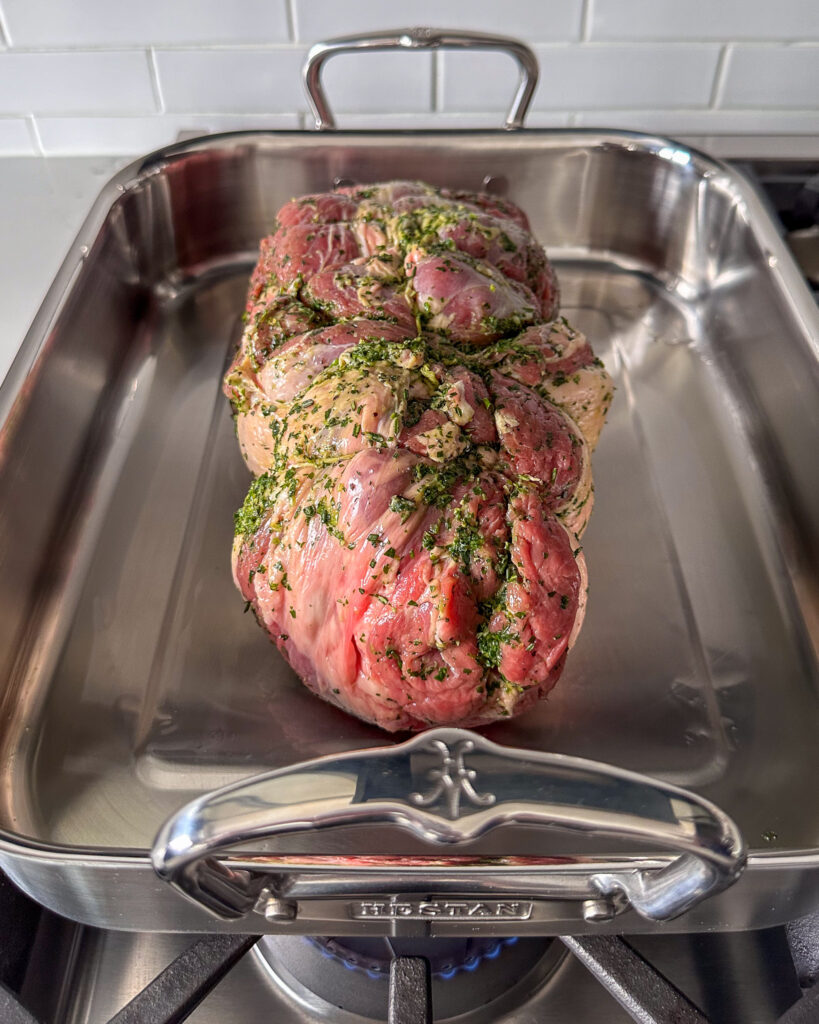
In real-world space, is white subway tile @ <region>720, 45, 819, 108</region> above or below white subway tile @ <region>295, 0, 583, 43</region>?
below

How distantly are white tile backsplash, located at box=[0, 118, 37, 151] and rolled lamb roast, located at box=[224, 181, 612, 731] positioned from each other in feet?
3.99

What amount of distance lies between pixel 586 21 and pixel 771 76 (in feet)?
1.39

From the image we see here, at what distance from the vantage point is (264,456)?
1127mm

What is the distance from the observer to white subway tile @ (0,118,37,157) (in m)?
2.00

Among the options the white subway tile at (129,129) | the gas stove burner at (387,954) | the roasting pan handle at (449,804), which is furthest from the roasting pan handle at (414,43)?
the gas stove burner at (387,954)

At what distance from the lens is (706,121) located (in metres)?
1.93

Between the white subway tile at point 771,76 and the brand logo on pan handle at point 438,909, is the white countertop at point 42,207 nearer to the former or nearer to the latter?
the white subway tile at point 771,76

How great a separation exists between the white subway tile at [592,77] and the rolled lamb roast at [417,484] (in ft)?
2.86

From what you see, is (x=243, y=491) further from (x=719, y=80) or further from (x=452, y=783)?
(x=719, y=80)

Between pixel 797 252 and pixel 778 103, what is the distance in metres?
0.46

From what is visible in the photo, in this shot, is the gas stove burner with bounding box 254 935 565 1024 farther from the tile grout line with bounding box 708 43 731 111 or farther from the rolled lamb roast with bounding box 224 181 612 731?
the tile grout line with bounding box 708 43 731 111

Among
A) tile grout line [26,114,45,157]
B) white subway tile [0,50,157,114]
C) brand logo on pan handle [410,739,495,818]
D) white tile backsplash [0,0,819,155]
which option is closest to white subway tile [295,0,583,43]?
white tile backsplash [0,0,819,155]

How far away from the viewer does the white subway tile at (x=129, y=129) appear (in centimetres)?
196

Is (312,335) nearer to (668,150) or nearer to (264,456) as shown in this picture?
(264,456)
